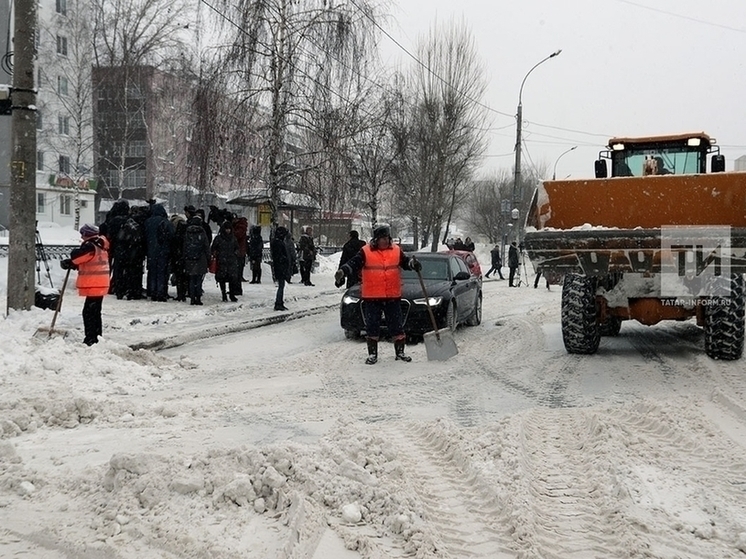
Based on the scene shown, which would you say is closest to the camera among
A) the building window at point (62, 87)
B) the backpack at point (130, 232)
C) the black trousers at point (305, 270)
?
the backpack at point (130, 232)

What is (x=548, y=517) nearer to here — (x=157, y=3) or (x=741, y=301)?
(x=741, y=301)

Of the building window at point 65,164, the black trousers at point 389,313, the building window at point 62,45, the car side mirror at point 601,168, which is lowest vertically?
the black trousers at point 389,313

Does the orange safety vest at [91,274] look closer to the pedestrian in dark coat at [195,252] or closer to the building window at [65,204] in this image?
the pedestrian in dark coat at [195,252]

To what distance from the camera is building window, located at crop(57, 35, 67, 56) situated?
37.5 m

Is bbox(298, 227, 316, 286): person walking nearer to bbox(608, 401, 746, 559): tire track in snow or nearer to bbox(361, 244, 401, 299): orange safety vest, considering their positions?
bbox(361, 244, 401, 299): orange safety vest

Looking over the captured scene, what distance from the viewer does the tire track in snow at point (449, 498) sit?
139 inches

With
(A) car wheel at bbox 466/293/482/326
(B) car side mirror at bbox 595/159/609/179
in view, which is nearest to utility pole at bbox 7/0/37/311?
(A) car wheel at bbox 466/293/482/326

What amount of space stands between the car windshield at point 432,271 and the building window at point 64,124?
3466cm

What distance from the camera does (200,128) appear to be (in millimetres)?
18250

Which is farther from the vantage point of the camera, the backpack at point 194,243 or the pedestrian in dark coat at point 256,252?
the pedestrian in dark coat at point 256,252

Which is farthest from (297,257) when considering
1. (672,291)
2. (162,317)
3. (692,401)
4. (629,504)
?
(629,504)

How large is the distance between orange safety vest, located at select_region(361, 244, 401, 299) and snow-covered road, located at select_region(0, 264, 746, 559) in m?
0.85

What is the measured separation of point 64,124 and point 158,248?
32917mm

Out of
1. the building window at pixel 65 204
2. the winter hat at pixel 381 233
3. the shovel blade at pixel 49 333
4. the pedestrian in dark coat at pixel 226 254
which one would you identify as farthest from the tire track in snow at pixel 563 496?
the building window at pixel 65 204
